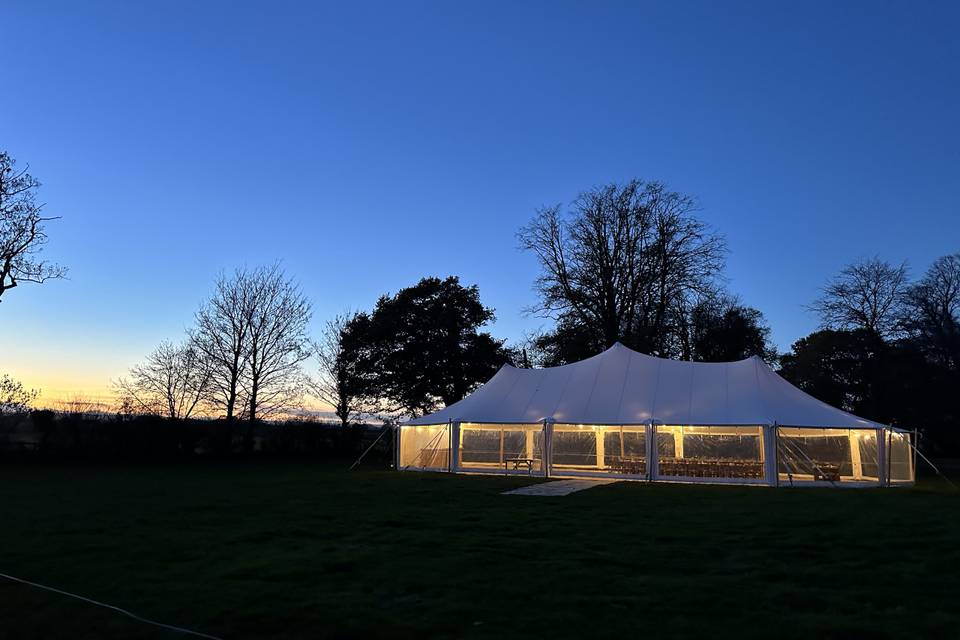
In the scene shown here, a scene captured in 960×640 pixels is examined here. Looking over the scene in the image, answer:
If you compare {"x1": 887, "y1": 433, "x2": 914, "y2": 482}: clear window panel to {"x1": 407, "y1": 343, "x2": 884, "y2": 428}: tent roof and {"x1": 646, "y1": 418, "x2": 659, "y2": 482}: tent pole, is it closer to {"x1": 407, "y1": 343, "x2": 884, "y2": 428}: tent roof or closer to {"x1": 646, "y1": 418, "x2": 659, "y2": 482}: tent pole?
{"x1": 407, "y1": 343, "x2": 884, "y2": 428}: tent roof

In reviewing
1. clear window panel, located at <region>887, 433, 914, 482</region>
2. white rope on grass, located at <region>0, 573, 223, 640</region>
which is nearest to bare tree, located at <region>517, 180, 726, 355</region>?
clear window panel, located at <region>887, 433, 914, 482</region>

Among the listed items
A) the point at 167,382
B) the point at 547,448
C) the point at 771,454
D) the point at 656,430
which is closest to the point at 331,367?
the point at 167,382

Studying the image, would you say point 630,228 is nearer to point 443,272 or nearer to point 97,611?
point 443,272

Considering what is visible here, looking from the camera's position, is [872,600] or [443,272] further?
[443,272]

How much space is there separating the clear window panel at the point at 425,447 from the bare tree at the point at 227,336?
10571 millimetres

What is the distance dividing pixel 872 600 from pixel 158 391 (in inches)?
1155

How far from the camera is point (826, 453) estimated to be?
1329 cm

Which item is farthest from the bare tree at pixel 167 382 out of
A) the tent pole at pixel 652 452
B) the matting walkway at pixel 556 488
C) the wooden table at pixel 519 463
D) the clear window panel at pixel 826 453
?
the clear window panel at pixel 826 453

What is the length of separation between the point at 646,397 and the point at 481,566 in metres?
10.6

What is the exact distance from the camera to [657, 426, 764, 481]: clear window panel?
13.5 metres

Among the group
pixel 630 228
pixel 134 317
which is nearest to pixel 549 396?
pixel 630 228

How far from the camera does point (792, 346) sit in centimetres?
3722

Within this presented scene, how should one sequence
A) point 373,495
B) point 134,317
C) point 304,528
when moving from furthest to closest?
point 134,317 → point 373,495 → point 304,528

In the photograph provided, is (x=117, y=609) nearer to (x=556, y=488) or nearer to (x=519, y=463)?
(x=556, y=488)
